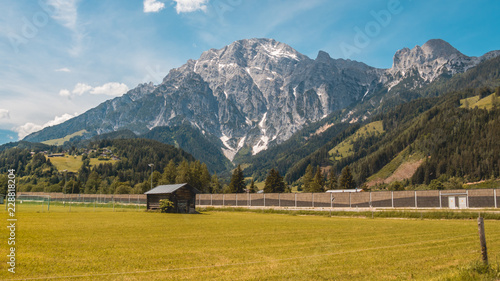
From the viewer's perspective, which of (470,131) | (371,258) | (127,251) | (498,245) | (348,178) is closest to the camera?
(371,258)

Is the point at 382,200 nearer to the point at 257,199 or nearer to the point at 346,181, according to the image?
the point at 257,199

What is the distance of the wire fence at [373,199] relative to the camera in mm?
56159

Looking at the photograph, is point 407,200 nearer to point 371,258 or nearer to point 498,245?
point 498,245

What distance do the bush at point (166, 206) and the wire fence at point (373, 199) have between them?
1036 inches

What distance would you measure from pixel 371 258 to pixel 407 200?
52.5 meters

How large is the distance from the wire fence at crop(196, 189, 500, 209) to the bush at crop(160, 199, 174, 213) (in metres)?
26.3

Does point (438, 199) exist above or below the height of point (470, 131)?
below

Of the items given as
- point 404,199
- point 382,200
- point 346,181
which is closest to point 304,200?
point 382,200

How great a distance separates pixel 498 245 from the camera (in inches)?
711

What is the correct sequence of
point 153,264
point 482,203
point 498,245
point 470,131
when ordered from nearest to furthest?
point 153,264 → point 498,245 → point 482,203 → point 470,131

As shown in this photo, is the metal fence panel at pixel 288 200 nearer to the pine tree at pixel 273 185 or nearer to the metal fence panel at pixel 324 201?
the metal fence panel at pixel 324 201

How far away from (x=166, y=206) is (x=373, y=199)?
39.7 metres

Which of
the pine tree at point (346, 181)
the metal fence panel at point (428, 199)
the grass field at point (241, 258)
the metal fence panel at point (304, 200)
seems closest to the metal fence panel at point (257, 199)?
the metal fence panel at point (304, 200)

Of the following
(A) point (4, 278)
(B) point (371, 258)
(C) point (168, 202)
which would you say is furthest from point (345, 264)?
(C) point (168, 202)
